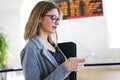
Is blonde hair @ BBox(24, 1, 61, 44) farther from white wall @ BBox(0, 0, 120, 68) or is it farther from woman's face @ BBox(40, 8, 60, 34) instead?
white wall @ BBox(0, 0, 120, 68)

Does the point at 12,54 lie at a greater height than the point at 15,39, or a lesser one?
lesser

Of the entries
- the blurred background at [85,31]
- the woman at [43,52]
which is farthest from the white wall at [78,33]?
the woman at [43,52]

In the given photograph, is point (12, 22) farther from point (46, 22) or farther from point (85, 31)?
point (46, 22)

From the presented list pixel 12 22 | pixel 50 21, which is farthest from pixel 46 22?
pixel 12 22

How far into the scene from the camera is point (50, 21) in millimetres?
1199

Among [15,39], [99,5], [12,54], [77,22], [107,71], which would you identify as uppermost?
[99,5]

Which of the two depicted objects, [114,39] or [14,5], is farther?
[14,5]

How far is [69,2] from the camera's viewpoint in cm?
427

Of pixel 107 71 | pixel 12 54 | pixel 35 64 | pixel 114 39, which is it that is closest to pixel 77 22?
pixel 114 39

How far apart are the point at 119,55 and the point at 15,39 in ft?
6.45

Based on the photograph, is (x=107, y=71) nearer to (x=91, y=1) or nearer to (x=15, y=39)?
(x=91, y=1)

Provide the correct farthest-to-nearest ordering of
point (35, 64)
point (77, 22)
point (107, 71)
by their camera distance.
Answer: point (77, 22) → point (107, 71) → point (35, 64)

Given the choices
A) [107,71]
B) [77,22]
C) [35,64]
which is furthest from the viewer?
[77,22]

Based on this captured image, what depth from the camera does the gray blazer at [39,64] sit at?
1.09 meters
